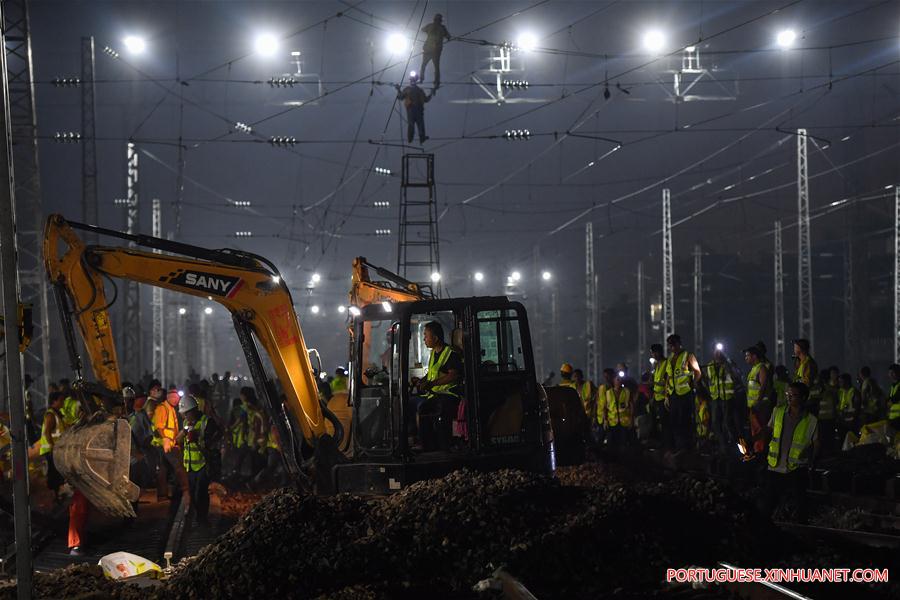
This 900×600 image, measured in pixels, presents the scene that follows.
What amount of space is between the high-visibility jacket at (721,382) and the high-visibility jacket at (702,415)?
51 centimetres

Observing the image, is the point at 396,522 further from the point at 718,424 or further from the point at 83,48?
the point at 83,48

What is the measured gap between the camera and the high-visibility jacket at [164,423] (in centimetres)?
1459

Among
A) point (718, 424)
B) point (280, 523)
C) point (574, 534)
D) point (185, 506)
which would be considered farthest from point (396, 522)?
point (718, 424)

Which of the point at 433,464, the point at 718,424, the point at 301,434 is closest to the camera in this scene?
the point at 433,464

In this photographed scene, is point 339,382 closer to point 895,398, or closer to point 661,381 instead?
Result: point 661,381

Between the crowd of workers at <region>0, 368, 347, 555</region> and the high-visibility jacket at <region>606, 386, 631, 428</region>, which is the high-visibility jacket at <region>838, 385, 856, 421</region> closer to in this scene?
the high-visibility jacket at <region>606, 386, 631, 428</region>

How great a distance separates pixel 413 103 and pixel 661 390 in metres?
7.43

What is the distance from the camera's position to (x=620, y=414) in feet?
59.6

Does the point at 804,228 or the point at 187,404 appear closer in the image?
the point at 187,404

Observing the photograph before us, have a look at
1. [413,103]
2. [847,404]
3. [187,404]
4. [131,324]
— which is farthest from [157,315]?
[847,404]

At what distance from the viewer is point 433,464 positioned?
9211mm

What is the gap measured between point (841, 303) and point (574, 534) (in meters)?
54.7

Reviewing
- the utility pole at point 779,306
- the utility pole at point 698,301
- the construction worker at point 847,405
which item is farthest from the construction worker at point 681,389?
the utility pole at point 698,301

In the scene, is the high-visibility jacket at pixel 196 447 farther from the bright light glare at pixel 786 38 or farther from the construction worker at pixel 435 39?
the bright light glare at pixel 786 38
